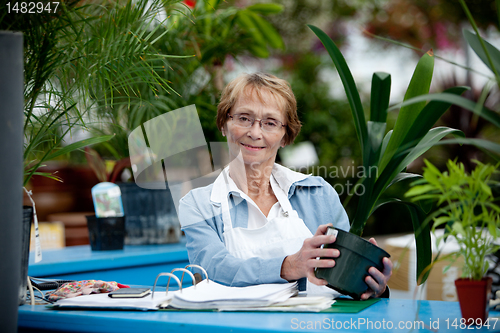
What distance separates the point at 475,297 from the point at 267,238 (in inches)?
24.0

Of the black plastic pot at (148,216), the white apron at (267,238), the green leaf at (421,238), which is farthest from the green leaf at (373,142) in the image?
the black plastic pot at (148,216)

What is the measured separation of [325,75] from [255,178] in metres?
4.28

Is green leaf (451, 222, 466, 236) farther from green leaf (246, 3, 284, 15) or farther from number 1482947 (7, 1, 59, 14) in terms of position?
green leaf (246, 3, 284, 15)

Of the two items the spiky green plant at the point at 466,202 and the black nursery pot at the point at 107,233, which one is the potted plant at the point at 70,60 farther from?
the black nursery pot at the point at 107,233

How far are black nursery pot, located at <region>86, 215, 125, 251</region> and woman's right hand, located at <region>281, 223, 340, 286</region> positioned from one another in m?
1.23

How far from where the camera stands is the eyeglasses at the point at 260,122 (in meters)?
1.41

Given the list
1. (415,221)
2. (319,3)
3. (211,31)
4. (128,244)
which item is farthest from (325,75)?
(415,221)

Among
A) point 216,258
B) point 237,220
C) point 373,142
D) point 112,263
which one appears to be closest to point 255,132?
point 237,220

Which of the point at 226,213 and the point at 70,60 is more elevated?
the point at 70,60

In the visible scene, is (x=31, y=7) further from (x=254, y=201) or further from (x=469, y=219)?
(x=469, y=219)

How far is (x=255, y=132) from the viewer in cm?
139

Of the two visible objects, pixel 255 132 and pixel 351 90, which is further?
pixel 255 132

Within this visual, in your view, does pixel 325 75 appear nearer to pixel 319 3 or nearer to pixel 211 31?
pixel 319 3

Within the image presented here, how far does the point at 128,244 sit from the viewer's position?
7.60 feet
